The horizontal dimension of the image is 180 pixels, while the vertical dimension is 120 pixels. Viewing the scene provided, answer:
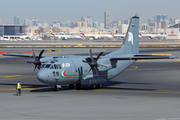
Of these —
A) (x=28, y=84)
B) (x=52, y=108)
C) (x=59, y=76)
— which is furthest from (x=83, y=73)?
(x=52, y=108)

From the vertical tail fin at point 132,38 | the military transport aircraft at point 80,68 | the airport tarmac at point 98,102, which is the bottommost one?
the airport tarmac at point 98,102

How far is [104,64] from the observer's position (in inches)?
1297

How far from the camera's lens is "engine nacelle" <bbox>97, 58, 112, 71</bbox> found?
108 ft

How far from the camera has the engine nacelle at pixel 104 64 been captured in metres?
32.8

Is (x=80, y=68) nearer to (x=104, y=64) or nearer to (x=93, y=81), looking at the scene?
(x=93, y=81)

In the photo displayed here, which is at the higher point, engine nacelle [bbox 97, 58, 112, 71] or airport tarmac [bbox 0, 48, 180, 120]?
engine nacelle [bbox 97, 58, 112, 71]

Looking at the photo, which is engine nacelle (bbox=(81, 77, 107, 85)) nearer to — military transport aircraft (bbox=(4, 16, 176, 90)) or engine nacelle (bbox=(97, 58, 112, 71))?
military transport aircraft (bbox=(4, 16, 176, 90))

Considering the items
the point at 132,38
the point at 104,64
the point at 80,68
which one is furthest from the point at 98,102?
the point at 132,38

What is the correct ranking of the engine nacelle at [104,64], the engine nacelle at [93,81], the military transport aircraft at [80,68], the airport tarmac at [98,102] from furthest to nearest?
the engine nacelle at [104,64], the engine nacelle at [93,81], the military transport aircraft at [80,68], the airport tarmac at [98,102]

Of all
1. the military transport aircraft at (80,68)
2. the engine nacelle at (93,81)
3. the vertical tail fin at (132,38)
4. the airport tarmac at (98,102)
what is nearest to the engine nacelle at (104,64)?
the military transport aircraft at (80,68)

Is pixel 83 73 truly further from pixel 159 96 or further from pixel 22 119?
pixel 22 119

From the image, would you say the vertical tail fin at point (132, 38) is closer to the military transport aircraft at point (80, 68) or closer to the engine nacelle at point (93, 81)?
the military transport aircraft at point (80, 68)

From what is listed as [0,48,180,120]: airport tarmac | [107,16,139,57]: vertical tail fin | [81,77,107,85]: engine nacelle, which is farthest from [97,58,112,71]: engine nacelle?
[107,16,139,57]: vertical tail fin

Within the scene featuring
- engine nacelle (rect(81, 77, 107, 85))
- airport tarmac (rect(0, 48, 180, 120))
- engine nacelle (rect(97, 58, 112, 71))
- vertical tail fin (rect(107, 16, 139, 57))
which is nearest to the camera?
airport tarmac (rect(0, 48, 180, 120))
